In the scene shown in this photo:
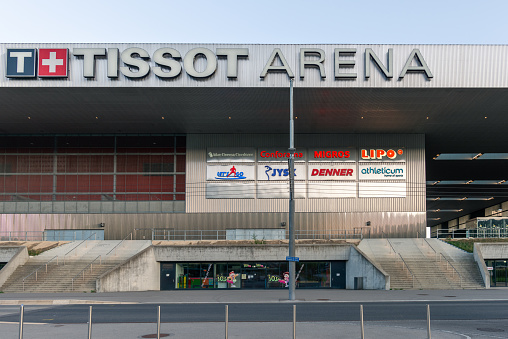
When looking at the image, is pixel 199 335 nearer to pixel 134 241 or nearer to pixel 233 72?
pixel 233 72

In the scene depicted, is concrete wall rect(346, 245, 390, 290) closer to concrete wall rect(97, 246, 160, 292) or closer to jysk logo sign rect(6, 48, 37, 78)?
concrete wall rect(97, 246, 160, 292)

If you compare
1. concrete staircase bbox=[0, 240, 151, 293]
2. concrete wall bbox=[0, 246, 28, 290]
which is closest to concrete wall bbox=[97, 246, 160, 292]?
concrete staircase bbox=[0, 240, 151, 293]

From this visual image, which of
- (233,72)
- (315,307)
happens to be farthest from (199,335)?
(233,72)

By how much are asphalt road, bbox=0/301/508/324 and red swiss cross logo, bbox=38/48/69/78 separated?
1845cm

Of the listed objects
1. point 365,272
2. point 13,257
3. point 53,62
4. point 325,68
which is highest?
point 53,62

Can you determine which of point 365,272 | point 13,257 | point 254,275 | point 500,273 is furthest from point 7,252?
point 500,273

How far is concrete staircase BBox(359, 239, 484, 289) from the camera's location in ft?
126

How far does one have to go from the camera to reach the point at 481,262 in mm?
40656

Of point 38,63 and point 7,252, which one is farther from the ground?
point 38,63

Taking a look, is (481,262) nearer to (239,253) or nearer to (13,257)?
(239,253)

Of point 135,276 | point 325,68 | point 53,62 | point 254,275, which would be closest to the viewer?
point 53,62

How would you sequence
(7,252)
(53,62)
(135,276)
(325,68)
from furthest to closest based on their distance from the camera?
(7,252) → (325,68) → (135,276) → (53,62)

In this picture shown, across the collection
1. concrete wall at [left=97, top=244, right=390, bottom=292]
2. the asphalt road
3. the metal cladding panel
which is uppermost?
the metal cladding panel

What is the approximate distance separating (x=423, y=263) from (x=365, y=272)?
5.48 meters
